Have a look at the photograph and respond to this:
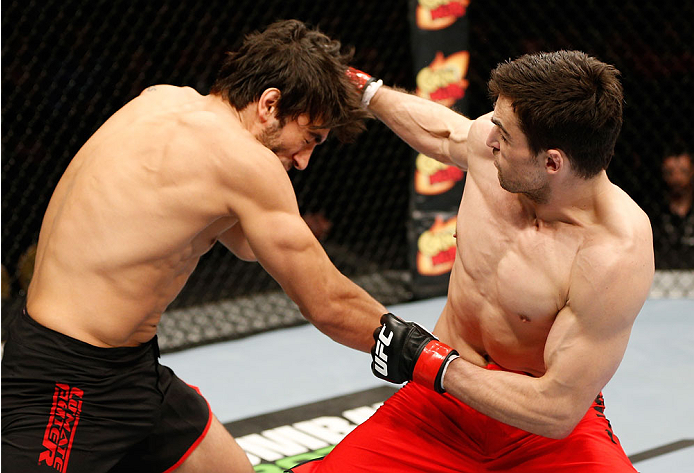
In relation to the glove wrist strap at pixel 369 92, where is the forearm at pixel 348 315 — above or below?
below

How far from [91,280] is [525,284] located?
2.89 feet

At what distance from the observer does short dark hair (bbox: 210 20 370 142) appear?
1.71m

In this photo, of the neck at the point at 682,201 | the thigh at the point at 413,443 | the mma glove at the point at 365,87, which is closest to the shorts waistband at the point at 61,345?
the thigh at the point at 413,443

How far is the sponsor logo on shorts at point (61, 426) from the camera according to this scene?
5.32 ft

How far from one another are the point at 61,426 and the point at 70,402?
1.9 inches

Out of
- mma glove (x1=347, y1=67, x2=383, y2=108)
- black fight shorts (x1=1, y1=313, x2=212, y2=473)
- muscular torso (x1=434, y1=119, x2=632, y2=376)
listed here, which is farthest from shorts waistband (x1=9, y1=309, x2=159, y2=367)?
mma glove (x1=347, y1=67, x2=383, y2=108)

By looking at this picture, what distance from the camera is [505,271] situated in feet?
5.82

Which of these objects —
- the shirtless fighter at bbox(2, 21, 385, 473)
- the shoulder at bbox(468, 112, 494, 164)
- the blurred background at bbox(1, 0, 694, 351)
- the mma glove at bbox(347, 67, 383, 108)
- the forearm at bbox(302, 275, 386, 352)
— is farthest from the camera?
the blurred background at bbox(1, 0, 694, 351)

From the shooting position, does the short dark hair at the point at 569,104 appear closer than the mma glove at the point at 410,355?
Yes

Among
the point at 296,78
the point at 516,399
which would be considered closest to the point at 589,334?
the point at 516,399

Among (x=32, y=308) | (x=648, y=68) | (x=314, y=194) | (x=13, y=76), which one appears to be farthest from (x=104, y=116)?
(x=648, y=68)

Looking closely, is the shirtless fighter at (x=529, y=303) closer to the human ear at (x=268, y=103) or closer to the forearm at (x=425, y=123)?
the forearm at (x=425, y=123)

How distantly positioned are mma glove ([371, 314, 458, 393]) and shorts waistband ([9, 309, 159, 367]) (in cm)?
53

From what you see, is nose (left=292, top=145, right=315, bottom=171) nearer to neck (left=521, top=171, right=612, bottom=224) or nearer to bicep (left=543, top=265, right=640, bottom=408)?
neck (left=521, top=171, right=612, bottom=224)
